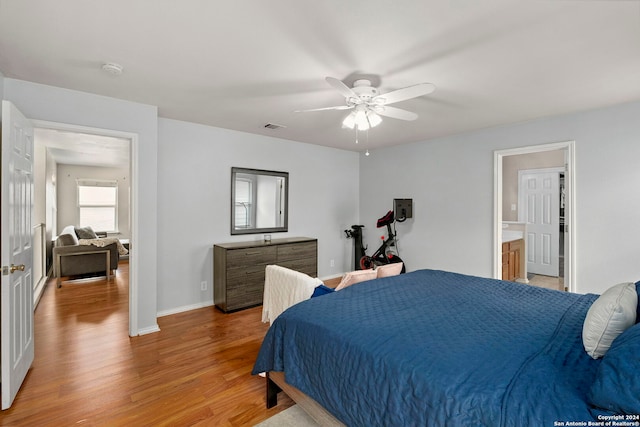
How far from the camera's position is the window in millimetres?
7496

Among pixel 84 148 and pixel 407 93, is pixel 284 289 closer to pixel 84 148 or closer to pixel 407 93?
pixel 407 93

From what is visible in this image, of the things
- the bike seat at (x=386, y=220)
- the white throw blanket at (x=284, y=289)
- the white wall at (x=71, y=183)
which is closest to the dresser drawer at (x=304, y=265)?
the bike seat at (x=386, y=220)

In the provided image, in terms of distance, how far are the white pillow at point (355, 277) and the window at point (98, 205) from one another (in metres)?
7.67


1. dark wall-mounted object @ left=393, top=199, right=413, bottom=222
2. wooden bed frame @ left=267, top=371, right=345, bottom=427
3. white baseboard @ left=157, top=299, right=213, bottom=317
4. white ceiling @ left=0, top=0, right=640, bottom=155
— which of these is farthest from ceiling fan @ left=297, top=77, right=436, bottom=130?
white baseboard @ left=157, top=299, right=213, bottom=317

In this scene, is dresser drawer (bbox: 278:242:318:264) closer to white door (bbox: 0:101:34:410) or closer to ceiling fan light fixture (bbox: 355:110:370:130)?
ceiling fan light fixture (bbox: 355:110:370:130)

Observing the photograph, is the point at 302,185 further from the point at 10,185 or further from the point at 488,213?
the point at 10,185

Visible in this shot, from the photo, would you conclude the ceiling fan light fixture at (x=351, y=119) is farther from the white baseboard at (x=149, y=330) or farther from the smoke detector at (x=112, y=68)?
the white baseboard at (x=149, y=330)

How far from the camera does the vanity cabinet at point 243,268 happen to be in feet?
12.5

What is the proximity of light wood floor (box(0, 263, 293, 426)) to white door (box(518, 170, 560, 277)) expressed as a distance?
5.04 metres

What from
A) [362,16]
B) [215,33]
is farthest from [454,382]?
[215,33]

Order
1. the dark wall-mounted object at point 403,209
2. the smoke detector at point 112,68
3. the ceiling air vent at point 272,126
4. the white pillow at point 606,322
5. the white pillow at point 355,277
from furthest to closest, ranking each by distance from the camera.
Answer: the dark wall-mounted object at point 403,209
the ceiling air vent at point 272,126
the white pillow at point 355,277
the smoke detector at point 112,68
the white pillow at point 606,322

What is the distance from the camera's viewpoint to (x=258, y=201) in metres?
4.60

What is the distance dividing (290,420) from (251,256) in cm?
229

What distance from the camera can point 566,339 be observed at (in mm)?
1482
